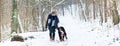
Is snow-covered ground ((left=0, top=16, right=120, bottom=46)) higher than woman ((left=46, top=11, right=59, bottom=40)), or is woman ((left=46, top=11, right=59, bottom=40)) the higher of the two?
woman ((left=46, top=11, right=59, bottom=40))

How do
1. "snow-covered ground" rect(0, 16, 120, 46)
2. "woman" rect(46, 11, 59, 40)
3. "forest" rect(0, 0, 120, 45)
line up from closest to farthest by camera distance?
"snow-covered ground" rect(0, 16, 120, 46) < "woman" rect(46, 11, 59, 40) < "forest" rect(0, 0, 120, 45)

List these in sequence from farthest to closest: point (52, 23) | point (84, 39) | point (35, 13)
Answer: point (35, 13) → point (84, 39) → point (52, 23)

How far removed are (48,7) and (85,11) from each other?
11.6 meters

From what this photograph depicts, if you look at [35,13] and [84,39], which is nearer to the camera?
[84,39]

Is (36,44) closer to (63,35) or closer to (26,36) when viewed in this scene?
(63,35)

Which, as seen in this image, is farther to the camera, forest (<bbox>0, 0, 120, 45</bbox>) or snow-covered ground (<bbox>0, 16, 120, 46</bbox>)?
forest (<bbox>0, 0, 120, 45</bbox>)

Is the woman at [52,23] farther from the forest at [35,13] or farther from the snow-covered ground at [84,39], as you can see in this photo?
the forest at [35,13]

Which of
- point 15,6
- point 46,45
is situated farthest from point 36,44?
point 15,6

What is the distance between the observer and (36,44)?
14438 mm

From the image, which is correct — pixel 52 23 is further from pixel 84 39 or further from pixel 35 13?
pixel 35 13

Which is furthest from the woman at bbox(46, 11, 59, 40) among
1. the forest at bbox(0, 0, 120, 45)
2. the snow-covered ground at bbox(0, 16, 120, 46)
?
the forest at bbox(0, 0, 120, 45)

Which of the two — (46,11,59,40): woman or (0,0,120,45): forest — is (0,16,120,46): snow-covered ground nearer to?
(46,11,59,40): woman

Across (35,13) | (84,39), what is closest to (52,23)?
(84,39)

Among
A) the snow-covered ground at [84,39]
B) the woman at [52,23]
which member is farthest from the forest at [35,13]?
the woman at [52,23]
